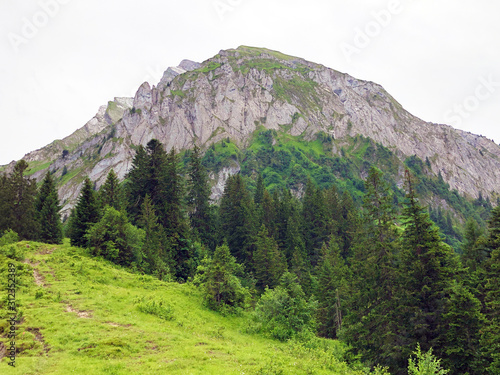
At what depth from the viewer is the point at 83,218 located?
44.1 metres

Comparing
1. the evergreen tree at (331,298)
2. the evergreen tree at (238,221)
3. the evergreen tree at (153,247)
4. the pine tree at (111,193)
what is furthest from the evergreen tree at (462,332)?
the pine tree at (111,193)

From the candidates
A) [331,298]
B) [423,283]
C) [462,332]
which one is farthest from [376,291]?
[331,298]

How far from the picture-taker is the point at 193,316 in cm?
2803

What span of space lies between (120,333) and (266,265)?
40825 mm

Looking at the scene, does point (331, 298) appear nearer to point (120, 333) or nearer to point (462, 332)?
point (462, 332)

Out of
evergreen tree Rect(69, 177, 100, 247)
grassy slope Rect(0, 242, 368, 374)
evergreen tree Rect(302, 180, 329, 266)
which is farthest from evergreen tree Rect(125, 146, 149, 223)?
evergreen tree Rect(302, 180, 329, 266)

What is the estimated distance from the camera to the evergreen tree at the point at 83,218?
1719 inches

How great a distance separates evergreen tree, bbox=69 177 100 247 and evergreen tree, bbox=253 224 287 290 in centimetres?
2903

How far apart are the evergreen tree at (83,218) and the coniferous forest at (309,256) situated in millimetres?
157

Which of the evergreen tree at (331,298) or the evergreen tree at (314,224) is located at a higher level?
the evergreen tree at (314,224)

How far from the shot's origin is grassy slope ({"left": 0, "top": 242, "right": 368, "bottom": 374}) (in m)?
15.7

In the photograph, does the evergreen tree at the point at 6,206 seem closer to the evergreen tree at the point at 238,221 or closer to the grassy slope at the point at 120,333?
the grassy slope at the point at 120,333

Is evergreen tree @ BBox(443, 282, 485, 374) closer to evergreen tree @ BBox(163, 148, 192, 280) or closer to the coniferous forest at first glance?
the coniferous forest

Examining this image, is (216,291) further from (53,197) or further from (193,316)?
(53,197)
